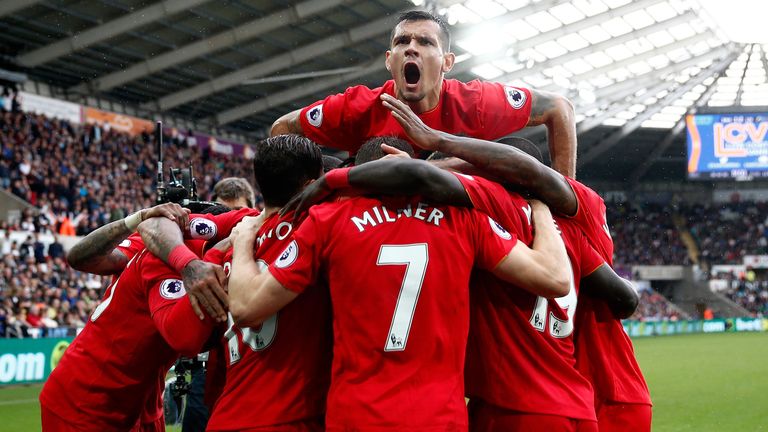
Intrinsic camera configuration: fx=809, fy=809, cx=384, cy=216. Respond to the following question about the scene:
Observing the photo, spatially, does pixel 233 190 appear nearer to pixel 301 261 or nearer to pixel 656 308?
pixel 301 261

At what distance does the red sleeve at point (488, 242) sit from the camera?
282 centimetres

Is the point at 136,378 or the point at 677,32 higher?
the point at 677,32

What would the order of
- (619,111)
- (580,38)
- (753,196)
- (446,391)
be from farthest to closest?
(753,196) < (619,111) < (580,38) < (446,391)

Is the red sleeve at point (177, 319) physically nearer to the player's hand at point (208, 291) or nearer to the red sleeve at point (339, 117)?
the player's hand at point (208, 291)

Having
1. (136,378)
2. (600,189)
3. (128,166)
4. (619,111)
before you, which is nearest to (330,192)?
(136,378)

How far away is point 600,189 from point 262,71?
3187cm

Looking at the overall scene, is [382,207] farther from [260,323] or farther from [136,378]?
[136,378]

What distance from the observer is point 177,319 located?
3072 millimetres

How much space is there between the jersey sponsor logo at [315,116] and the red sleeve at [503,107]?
0.93 m

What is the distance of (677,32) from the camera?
105 ft

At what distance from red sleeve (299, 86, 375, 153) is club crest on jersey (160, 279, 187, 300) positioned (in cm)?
171

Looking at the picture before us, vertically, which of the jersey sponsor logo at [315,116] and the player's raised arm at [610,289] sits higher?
the jersey sponsor logo at [315,116]

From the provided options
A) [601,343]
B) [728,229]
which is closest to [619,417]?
[601,343]

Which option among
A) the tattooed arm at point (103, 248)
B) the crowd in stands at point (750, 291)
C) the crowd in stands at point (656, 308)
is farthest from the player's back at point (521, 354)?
the crowd in stands at point (750, 291)
